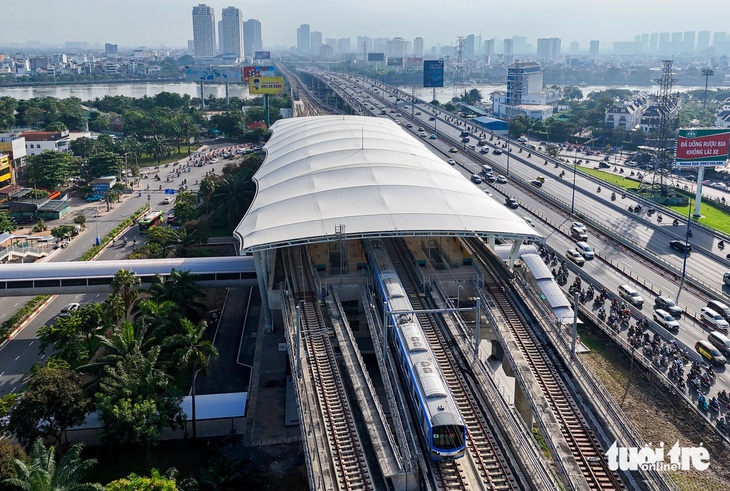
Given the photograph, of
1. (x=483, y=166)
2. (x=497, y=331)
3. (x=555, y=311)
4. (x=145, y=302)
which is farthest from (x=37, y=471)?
(x=483, y=166)

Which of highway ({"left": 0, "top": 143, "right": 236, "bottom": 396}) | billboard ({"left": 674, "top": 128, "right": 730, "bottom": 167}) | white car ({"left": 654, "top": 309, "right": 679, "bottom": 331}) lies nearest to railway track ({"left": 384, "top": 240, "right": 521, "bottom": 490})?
white car ({"left": 654, "top": 309, "right": 679, "bottom": 331})

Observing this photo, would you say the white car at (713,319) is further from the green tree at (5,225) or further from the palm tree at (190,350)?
the green tree at (5,225)

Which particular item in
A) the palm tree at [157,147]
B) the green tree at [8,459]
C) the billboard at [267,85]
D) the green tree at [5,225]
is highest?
the billboard at [267,85]

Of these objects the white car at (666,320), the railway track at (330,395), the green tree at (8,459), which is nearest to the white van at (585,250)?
the white car at (666,320)

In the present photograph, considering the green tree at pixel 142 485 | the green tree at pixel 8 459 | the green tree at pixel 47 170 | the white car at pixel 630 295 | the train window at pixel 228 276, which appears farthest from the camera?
the green tree at pixel 47 170

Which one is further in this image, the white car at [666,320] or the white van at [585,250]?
the white van at [585,250]

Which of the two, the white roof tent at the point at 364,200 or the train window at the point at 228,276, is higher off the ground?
the white roof tent at the point at 364,200

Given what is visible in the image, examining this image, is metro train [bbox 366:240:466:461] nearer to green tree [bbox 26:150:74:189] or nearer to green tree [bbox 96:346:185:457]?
green tree [bbox 96:346:185:457]

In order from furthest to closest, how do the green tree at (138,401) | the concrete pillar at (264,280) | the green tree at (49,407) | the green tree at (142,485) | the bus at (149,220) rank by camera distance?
1. the bus at (149,220)
2. the concrete pillar at (264,280)
3. the green tree at (49,407)
4. the green tree at (138,401)
5. the green tree at (142,485)
